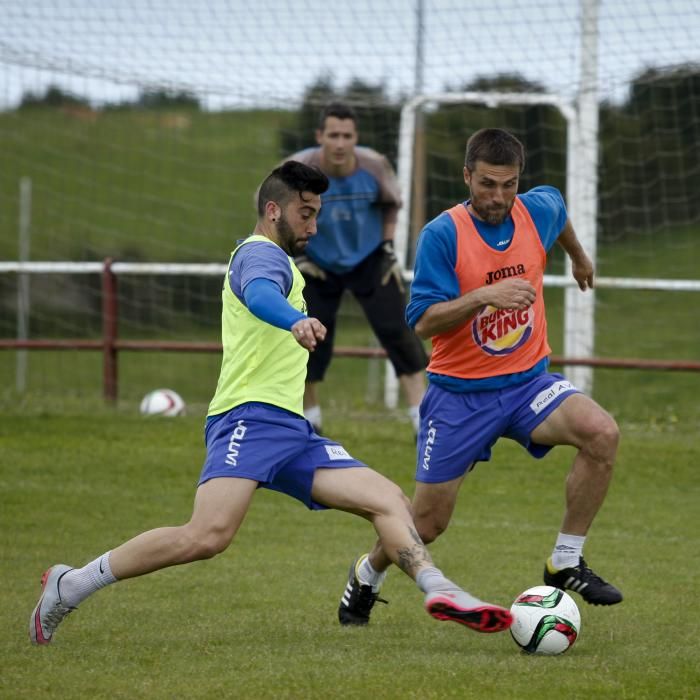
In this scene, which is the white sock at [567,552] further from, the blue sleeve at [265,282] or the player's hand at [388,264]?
the player's hand at [388,264]

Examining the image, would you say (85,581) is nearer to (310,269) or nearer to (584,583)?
(584,583)

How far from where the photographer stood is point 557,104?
12.1m

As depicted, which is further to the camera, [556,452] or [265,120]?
[265,120]

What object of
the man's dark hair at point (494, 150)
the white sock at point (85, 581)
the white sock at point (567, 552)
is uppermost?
the man's dark hair at point (494, 150)

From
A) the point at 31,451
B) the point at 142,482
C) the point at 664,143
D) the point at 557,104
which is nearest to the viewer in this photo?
the point at 142,482

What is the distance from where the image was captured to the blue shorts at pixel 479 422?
21.2 ft

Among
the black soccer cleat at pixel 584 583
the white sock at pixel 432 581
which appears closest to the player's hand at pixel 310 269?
the black soccer cleat at pixel 584 583

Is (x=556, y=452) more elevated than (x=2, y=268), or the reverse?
(x=2, y=268)

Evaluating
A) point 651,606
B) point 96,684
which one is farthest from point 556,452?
point 96,684

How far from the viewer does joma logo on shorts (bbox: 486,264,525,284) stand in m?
6.48

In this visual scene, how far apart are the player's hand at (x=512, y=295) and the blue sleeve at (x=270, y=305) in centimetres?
104

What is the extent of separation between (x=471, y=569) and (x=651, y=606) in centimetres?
127

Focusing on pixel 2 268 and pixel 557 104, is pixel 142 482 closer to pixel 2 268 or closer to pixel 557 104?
pixel 2 268

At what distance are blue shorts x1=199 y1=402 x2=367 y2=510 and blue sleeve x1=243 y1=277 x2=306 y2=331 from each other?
54 centimetres
